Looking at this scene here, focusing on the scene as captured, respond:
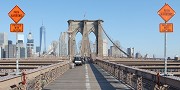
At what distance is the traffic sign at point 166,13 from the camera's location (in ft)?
56.6

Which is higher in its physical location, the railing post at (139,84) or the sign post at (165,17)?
the sign post at (165,17)

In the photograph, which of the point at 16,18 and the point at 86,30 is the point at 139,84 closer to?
the point at 16,18

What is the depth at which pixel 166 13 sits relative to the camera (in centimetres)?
1733

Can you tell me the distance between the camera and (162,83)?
45.6 ft

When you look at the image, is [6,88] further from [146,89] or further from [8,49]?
[8,49]

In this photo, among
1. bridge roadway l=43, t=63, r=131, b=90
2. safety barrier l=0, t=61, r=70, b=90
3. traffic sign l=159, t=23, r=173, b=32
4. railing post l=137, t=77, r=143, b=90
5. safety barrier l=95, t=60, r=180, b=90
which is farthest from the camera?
bridge roadway l=43, t=63, r=131, b=90

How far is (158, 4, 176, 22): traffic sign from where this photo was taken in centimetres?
1725

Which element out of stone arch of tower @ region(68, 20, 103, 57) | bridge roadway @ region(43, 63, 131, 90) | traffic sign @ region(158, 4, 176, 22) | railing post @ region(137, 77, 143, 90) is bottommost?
bridge roadway @ region(43, 63, 131, 90)

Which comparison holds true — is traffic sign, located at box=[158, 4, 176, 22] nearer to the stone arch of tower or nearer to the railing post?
the railing post

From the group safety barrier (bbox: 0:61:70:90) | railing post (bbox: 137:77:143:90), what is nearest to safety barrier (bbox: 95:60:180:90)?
railing post (bbox: 137:77:143:90)

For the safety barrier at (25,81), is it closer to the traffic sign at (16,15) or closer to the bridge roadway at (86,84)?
the bridge roadway at (86,84)

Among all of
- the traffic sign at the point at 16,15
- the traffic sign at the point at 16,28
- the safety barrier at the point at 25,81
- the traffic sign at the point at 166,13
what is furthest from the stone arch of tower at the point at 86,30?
the traffic sign at the point at 166,13

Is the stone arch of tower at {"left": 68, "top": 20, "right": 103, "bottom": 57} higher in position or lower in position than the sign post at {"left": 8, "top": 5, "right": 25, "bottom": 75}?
higher

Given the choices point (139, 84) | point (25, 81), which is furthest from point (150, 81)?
→ point (25, 81)
